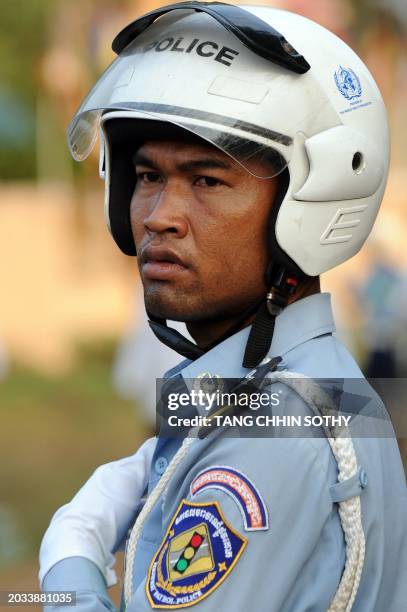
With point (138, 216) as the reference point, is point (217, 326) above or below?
below

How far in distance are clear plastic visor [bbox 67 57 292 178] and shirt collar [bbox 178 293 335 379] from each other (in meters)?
0.29

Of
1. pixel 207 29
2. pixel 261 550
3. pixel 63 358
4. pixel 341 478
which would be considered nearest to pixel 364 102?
pixel 207 29

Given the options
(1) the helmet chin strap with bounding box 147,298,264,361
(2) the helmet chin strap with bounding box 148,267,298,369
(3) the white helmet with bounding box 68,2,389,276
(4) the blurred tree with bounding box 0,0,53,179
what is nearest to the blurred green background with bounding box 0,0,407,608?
(4) the blurred tree with bounding box 0,0,53,179

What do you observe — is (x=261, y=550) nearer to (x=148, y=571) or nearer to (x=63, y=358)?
(x=148, y=571)

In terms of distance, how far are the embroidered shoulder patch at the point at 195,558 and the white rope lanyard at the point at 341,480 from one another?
17 centimetres

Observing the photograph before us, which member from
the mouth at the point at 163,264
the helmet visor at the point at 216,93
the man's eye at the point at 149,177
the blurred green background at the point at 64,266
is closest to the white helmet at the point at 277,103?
the helmet visor at the point at 216,93

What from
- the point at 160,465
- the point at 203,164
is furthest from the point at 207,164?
the point at 160,465

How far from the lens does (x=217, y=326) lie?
7.75 feet

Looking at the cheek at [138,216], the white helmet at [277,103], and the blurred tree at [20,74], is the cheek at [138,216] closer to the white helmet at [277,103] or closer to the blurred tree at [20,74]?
the white helmet at [277,103]

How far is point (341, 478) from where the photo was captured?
6.53 feet

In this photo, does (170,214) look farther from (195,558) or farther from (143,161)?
(195,558)

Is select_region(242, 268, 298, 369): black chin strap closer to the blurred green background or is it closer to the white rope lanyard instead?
the white rope lanyard

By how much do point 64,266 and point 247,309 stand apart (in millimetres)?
16726

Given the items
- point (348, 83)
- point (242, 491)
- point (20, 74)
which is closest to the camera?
point (242, 491)
